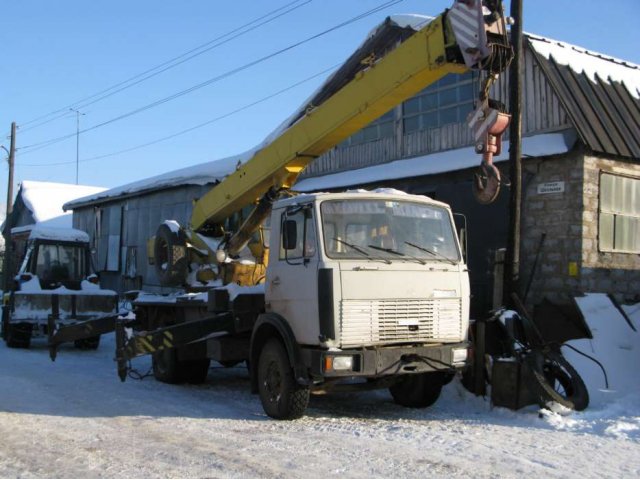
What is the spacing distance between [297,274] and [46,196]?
38336mm

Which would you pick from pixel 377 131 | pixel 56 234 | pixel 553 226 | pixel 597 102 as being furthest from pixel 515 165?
pixel 56 234

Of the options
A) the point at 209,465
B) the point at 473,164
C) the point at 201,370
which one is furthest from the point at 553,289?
the point at 209,465

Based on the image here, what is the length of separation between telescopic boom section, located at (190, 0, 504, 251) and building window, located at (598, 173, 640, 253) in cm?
583

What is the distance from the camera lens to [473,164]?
1348cm

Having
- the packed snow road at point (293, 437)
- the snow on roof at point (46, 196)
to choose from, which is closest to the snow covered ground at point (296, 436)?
the packed snow road at point (293, 437)

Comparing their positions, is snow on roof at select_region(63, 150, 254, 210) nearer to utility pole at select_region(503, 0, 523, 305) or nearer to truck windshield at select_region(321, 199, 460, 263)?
utility pole at select_region(503, 0, 523, 305)

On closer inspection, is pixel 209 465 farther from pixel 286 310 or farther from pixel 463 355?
pixel 463 355

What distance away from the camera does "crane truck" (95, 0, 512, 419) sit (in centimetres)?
706

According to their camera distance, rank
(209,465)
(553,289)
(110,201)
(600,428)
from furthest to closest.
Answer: (110,201) → (553,289) → (600,428) → (209,465)

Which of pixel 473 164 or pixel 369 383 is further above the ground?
pixel 473 164

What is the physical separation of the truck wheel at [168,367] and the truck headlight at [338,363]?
12.9ft

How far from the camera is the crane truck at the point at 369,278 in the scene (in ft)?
23.2

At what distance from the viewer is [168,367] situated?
1031 cm

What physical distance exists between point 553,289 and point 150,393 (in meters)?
7.32
